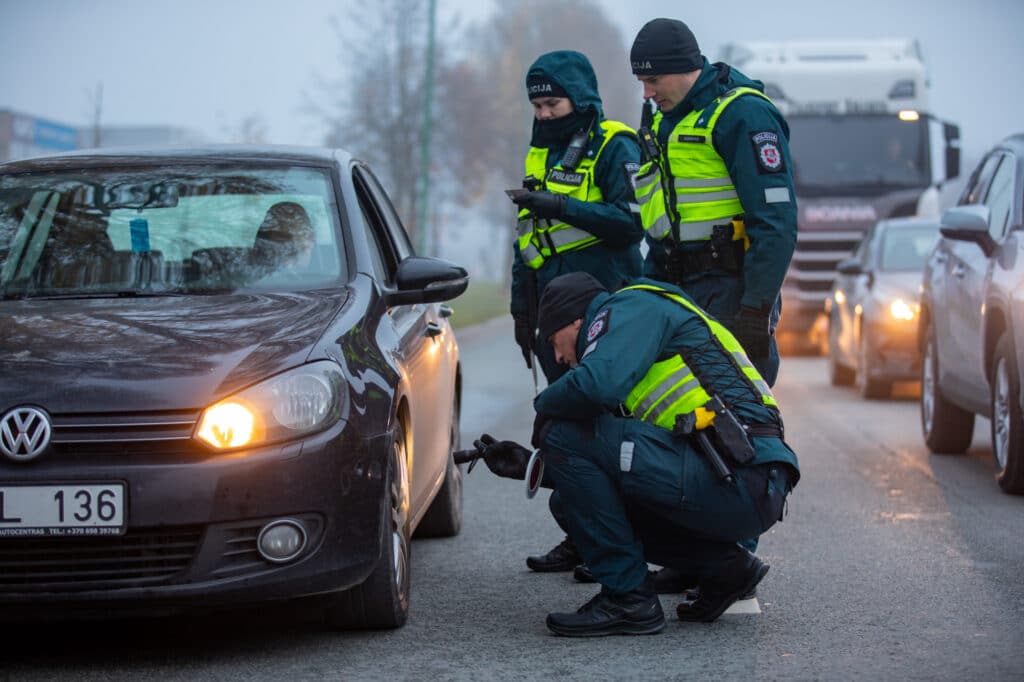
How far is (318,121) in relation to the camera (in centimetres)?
4119

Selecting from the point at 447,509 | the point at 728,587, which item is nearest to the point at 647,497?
the point at 728,587

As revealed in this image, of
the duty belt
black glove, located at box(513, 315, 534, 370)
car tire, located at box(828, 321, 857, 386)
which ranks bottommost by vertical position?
car tire, located at box(828, 321, 857, 386)

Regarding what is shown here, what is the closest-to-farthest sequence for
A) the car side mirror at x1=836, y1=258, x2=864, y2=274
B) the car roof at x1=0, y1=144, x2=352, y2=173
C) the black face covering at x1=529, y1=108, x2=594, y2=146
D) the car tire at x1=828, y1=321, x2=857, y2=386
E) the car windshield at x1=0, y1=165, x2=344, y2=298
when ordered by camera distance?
the car windshield at x1=0, y1=165, x2=344, y2=298 < the car roof at x1=0, y1=144, x2=352, y2=173 < the black face covering at x1=529, y1=108, x2=594, y2=146 < the car side mirror at x1=836, y1=258, x2=864, y2=274 < the car tire at x1=828, y1=321, x2=857, y2=386

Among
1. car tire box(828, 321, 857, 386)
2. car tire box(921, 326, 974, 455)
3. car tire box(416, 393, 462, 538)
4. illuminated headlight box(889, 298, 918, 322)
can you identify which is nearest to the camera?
car tire box(416, 393, 462, 538)

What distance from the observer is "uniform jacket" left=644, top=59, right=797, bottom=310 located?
5.70 meters

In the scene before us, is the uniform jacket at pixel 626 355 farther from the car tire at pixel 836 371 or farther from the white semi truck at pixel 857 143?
the white semi truck at pixel 857 143

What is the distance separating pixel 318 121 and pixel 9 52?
42.3 feet

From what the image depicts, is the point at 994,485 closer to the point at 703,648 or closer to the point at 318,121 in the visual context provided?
the point at 703,648

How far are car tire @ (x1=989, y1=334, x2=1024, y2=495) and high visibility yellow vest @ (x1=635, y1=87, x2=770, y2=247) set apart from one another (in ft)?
8.41

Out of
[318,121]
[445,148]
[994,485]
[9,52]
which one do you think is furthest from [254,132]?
[994,485]

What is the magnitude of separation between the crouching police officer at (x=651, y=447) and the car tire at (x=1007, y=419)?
10.2ft

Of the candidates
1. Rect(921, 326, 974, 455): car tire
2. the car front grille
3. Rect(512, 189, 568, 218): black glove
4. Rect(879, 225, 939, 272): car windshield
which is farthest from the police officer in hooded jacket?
Rect(879, 225, 939, 272): car windshield

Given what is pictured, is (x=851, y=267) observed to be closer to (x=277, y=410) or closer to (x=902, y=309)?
(x=902, y=309)

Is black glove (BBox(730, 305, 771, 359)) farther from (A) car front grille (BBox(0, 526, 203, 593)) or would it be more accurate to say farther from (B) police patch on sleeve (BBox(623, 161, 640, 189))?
(A) car front grille (BBox(0, 526, 203, 593))
